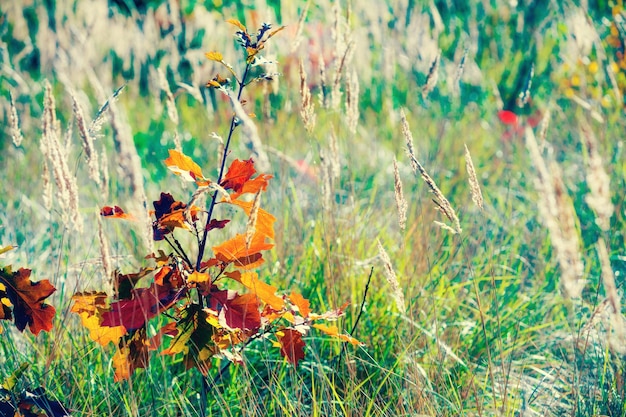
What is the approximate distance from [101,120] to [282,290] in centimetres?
80

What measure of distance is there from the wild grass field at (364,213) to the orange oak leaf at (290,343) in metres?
0.02

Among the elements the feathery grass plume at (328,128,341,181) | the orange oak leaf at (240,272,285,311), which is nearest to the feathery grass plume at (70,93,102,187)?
the orange oak leaf at (240,272,285,311)

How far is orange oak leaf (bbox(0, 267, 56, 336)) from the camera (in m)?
1.41

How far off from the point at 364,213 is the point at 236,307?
1423 mm

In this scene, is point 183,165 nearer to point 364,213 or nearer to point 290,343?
point 290,343

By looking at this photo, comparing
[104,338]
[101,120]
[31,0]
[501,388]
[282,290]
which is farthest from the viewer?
[31,0]

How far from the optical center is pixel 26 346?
1.89 metres

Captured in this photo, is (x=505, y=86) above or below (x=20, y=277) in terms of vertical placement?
below

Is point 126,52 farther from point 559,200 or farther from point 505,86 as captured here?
point 559,200

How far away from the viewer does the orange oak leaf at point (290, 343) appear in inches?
Answer: 57.2

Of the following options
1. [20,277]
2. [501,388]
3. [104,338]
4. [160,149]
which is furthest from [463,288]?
[160,149]

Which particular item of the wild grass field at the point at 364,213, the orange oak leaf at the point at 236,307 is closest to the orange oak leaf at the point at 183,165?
the wild grass field at the point at 364,213

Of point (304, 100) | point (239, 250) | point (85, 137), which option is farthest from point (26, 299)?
point (304, 100)

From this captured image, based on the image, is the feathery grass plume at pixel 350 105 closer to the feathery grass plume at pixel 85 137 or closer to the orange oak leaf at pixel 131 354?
the feathery grass plume at pixel 85 137
